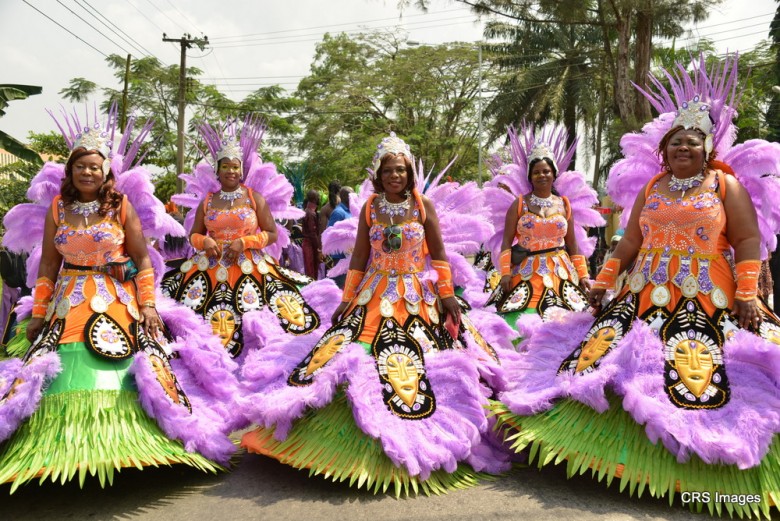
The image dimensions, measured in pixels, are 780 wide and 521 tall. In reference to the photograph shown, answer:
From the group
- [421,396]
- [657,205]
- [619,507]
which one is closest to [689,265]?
[657,205]

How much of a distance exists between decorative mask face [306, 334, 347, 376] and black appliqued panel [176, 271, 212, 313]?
1.74 m

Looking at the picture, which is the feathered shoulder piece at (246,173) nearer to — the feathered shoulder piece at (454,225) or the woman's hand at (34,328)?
the feathered shoulder piece at (454,225)

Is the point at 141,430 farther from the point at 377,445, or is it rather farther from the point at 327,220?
the point at 327,220

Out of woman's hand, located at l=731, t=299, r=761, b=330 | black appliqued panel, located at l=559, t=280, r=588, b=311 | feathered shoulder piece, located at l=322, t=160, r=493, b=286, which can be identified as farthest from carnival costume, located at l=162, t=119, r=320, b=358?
woman's hand, located at l=731, t=299, r=761, b=330

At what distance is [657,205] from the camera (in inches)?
149

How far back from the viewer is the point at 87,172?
3785 millimetres

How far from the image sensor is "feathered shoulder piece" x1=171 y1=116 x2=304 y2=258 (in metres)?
5.96

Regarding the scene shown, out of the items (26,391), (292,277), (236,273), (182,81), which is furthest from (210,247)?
(182,81)

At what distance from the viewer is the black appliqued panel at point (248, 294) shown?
211 inches

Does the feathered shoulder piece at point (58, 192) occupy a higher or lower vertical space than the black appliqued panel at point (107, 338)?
higher

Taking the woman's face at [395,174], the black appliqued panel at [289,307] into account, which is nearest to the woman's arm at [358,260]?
the woman's face at [395,174]

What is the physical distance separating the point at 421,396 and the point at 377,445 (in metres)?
0.39

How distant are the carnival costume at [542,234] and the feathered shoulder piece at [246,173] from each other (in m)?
1.89

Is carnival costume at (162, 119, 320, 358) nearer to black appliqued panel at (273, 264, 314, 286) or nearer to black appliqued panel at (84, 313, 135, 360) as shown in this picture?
black appliqued panel at (273, 264, 314, 286)
